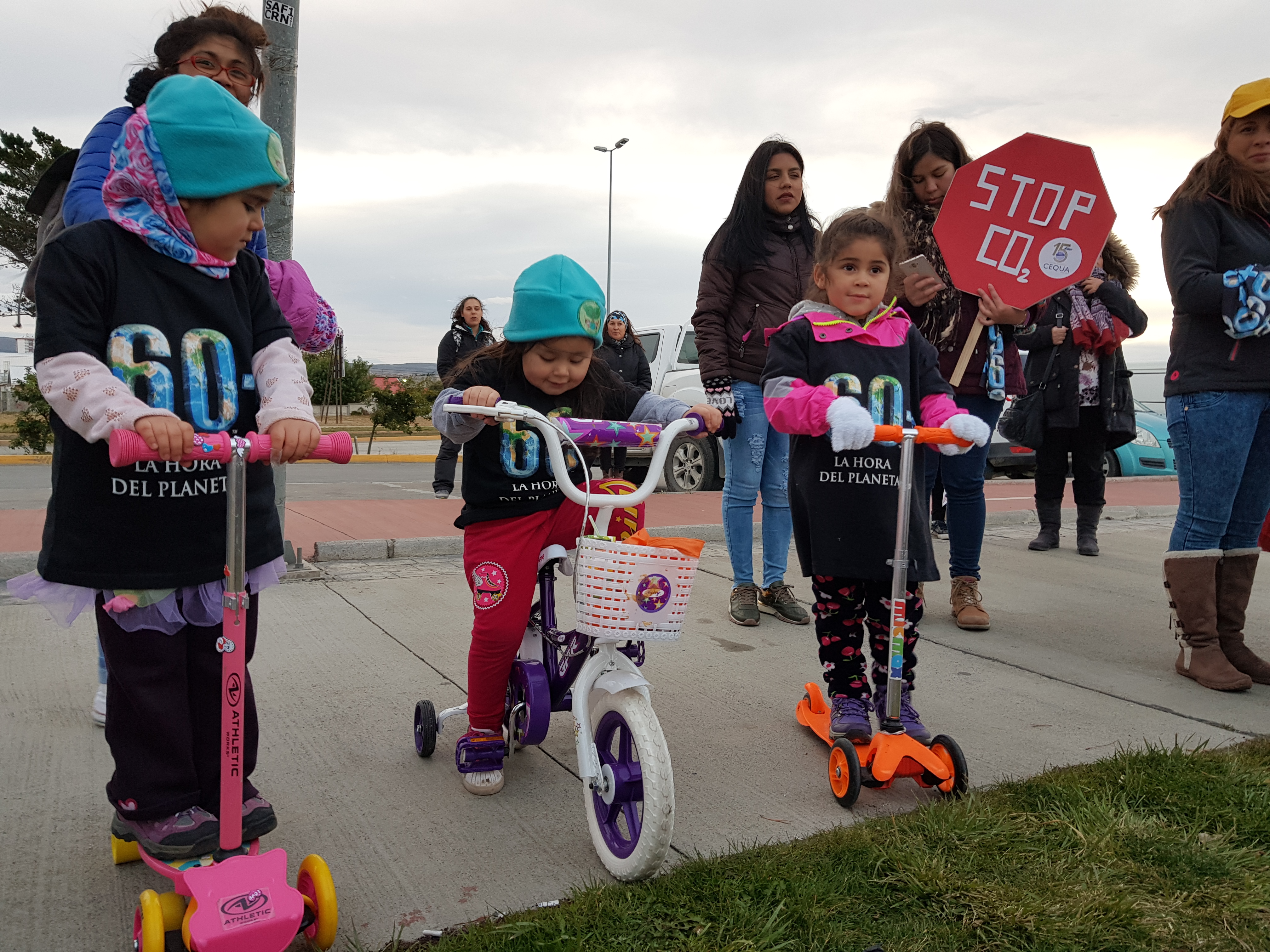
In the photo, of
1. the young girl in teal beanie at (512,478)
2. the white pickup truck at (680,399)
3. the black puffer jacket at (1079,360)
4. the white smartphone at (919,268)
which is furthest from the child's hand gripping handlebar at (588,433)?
the white pickup truck at (680,399)

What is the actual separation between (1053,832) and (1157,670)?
→ 6.69 ft

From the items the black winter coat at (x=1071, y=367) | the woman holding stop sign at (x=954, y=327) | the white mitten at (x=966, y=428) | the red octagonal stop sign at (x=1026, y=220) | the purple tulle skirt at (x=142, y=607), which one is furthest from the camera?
the black winter coat at (x=1071, y=367)

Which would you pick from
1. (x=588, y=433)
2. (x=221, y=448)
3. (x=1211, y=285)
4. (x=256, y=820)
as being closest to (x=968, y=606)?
(x=1211, y=285)

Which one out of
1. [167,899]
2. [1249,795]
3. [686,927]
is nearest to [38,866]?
[167,899]

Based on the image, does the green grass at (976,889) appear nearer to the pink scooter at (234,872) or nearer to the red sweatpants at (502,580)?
the pink scooter at (234,872)

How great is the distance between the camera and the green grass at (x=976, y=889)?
217 centimetres

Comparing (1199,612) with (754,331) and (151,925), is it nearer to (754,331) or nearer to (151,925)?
(754,331)

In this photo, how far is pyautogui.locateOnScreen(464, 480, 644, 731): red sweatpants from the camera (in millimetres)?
2955

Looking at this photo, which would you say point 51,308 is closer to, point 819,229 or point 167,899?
point 167,899

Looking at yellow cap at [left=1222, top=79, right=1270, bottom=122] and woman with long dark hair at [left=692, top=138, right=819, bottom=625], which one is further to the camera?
woman with long dark hair at [left=692, top=138, right=819, bottom=625]

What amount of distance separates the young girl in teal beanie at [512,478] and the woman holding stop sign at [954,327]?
202cm

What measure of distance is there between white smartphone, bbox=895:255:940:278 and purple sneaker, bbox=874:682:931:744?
1766 millimetres

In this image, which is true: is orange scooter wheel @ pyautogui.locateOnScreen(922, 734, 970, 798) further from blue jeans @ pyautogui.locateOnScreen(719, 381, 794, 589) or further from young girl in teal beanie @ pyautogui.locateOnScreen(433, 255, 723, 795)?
blue jeans @ pyautogui.locateOnScreen(719, 381, 794, 589)

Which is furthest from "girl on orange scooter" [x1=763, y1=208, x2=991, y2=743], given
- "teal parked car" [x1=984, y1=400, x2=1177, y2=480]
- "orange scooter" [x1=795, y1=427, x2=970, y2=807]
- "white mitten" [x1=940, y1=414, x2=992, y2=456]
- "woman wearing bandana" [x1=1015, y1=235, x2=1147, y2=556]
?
"teal parked car" [x1=984, y1=400, x2=1177, y2=480]
